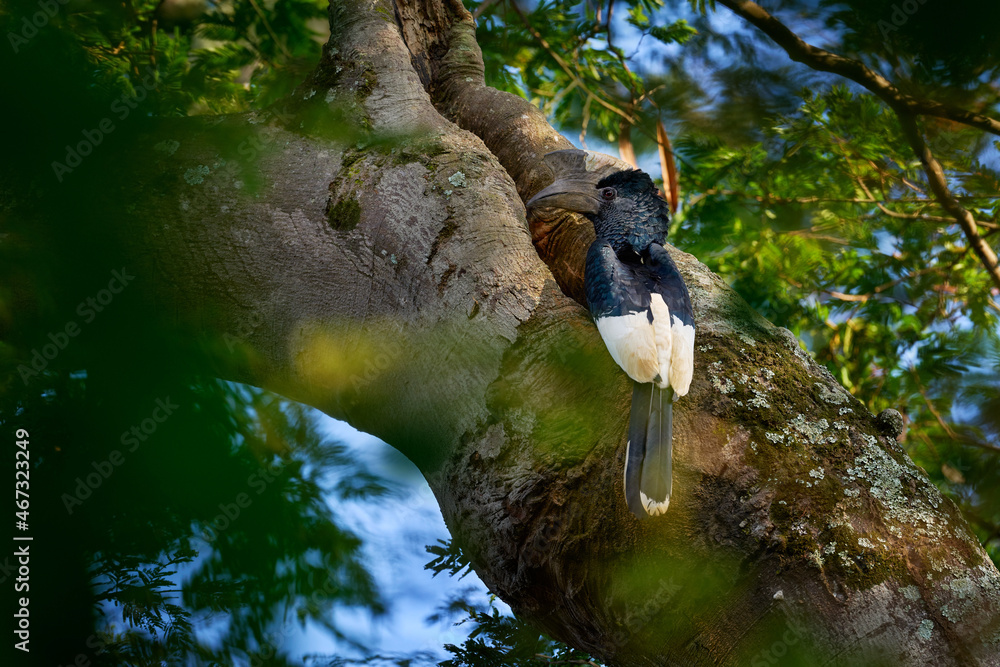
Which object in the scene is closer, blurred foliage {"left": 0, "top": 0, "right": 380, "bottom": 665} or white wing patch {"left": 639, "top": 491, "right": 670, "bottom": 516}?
blurred foliage {"left": 0, "top": 0, "right": 380, "bottom": 665}

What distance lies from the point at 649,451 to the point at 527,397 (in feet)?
1.10

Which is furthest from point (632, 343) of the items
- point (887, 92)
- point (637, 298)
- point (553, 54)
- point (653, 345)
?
point (553, 54)

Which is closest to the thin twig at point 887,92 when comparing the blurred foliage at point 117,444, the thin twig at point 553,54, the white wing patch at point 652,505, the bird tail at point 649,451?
the bird tail at point 649,451

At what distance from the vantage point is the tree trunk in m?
1.40

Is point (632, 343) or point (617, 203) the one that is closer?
point (632, 343)

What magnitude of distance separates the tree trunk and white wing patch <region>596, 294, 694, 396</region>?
0.18 ft

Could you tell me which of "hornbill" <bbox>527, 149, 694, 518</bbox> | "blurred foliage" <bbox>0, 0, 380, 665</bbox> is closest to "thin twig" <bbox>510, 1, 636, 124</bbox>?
"hornbill" <bbox>527, 149, 694, 518</bbox>

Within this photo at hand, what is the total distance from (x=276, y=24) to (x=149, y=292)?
2.02 metres

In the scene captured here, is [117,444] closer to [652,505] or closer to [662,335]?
[652,505]

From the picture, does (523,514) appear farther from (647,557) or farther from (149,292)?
(149,292)

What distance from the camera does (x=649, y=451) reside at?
58.4 inches

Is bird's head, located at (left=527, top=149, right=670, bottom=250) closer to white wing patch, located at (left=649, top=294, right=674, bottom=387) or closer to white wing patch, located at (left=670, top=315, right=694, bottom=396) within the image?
white wing patch, located at (left=649, top=294, right=674, bottom=387)

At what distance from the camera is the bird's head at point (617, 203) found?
231cm

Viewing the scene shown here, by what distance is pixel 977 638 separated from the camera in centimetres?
134
